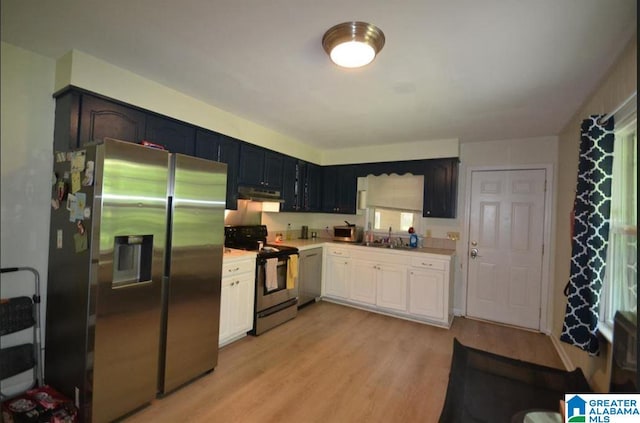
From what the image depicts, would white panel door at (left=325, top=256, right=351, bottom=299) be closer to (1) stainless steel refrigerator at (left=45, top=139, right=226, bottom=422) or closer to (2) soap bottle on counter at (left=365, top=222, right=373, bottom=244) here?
(2) soap bottle on counter at (left=365, top=222, right=373, bottom=244)

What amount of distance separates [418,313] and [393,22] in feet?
10.7

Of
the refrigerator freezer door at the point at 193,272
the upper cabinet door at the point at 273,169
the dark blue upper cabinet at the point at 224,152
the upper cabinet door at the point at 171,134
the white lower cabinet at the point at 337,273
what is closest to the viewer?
the refrigerator freezer door at the point at 193,272

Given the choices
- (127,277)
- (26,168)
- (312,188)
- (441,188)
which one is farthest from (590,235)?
(26,168)

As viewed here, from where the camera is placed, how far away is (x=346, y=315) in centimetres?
393

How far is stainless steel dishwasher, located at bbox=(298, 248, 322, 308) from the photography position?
3.98 m

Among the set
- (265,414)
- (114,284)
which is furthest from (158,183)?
(265,414)

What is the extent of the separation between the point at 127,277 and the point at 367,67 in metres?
2.22

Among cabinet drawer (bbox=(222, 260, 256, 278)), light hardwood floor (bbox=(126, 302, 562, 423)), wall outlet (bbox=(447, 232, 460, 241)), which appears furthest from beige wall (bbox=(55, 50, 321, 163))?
wall outlet (bbox=(447, 232, 460, 241))

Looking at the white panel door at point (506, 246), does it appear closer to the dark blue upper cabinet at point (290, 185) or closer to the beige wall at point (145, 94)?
the dark blue upper cabinet at point (290, 185)

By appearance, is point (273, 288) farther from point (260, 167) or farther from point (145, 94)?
point (145, 94)

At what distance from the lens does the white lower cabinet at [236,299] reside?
2.82 meters

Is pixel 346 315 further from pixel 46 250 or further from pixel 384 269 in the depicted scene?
pixel 46 250

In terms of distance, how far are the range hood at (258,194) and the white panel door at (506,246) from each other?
105 inches

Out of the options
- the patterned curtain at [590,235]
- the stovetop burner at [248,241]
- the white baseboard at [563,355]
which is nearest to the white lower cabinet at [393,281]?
the stovetop burner at [248,241]
